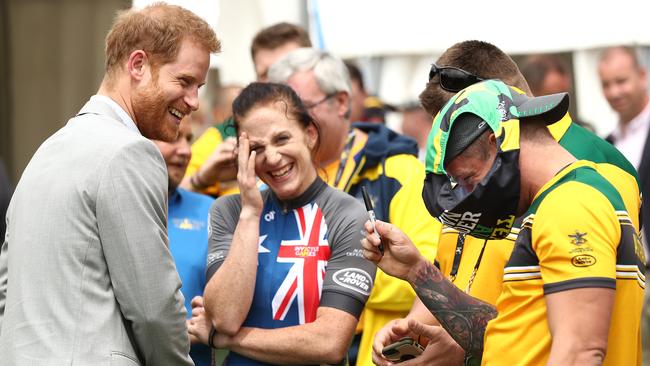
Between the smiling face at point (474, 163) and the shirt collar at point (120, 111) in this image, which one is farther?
the shirt collar at point (120, 111)

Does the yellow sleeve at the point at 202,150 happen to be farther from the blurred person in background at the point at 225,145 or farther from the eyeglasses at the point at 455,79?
the eyeglasses at the point at 455,79

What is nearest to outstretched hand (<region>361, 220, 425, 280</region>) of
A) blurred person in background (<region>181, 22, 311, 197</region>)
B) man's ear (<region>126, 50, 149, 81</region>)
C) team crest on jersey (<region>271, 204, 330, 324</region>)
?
team crest on jersey (<region>271, 204, 330, 324</region>)

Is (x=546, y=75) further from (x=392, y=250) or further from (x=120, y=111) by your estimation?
(x=120, y=111)

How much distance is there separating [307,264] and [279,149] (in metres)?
0.50

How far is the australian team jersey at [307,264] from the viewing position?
13.2 feet

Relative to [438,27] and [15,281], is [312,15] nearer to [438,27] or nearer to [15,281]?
[438,27]

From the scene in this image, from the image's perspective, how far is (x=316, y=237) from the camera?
414cm

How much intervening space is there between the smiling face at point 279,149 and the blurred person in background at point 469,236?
61 cm

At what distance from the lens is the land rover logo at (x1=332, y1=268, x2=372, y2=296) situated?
13.1ft

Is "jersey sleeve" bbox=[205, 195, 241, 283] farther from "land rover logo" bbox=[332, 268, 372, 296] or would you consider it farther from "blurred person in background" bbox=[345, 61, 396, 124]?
"blurred person in background" bbox=[345, 61, 396, 124]

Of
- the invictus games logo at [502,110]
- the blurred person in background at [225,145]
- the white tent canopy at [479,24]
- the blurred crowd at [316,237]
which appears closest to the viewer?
the blurred crowd at [316,237]

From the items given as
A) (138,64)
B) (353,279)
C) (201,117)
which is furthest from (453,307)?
(201,117)

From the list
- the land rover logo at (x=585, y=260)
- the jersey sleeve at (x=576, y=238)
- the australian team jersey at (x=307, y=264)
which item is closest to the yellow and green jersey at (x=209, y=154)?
the australian team jersey at (x=307, y=264)

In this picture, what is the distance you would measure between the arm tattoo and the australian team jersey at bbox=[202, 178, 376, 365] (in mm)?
492
